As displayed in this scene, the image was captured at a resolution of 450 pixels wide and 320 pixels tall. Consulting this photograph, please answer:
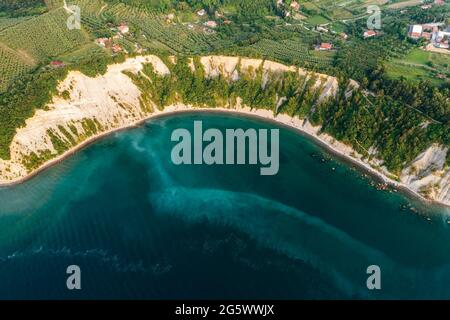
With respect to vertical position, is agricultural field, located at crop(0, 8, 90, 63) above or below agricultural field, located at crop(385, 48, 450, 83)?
above

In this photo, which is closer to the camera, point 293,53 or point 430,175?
point 430,175

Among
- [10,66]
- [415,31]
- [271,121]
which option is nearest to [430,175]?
[271,121]

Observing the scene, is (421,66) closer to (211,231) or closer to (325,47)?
(325,47)

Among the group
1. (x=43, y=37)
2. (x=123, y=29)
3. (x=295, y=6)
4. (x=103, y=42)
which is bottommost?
(x=103, y=42)

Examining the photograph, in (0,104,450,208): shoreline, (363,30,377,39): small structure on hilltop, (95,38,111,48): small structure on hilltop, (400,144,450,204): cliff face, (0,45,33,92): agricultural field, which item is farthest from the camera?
(363,30,377,39): small structure on hilltop

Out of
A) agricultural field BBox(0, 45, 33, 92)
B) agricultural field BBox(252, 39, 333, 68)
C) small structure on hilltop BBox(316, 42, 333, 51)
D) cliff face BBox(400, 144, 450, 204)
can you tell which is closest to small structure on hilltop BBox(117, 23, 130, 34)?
agricultural field BBox(0, 45, 33, 92)

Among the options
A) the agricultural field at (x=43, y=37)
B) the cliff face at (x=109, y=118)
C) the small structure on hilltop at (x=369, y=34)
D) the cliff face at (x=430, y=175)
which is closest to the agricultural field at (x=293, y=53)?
the cliff face at (x=109, y=118)

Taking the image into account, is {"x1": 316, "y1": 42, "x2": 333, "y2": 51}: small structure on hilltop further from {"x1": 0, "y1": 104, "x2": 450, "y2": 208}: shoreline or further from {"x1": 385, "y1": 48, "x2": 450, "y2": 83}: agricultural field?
{"x1": 0, "y1": 104, "x2": 450, "y2": 208}: shoreline
